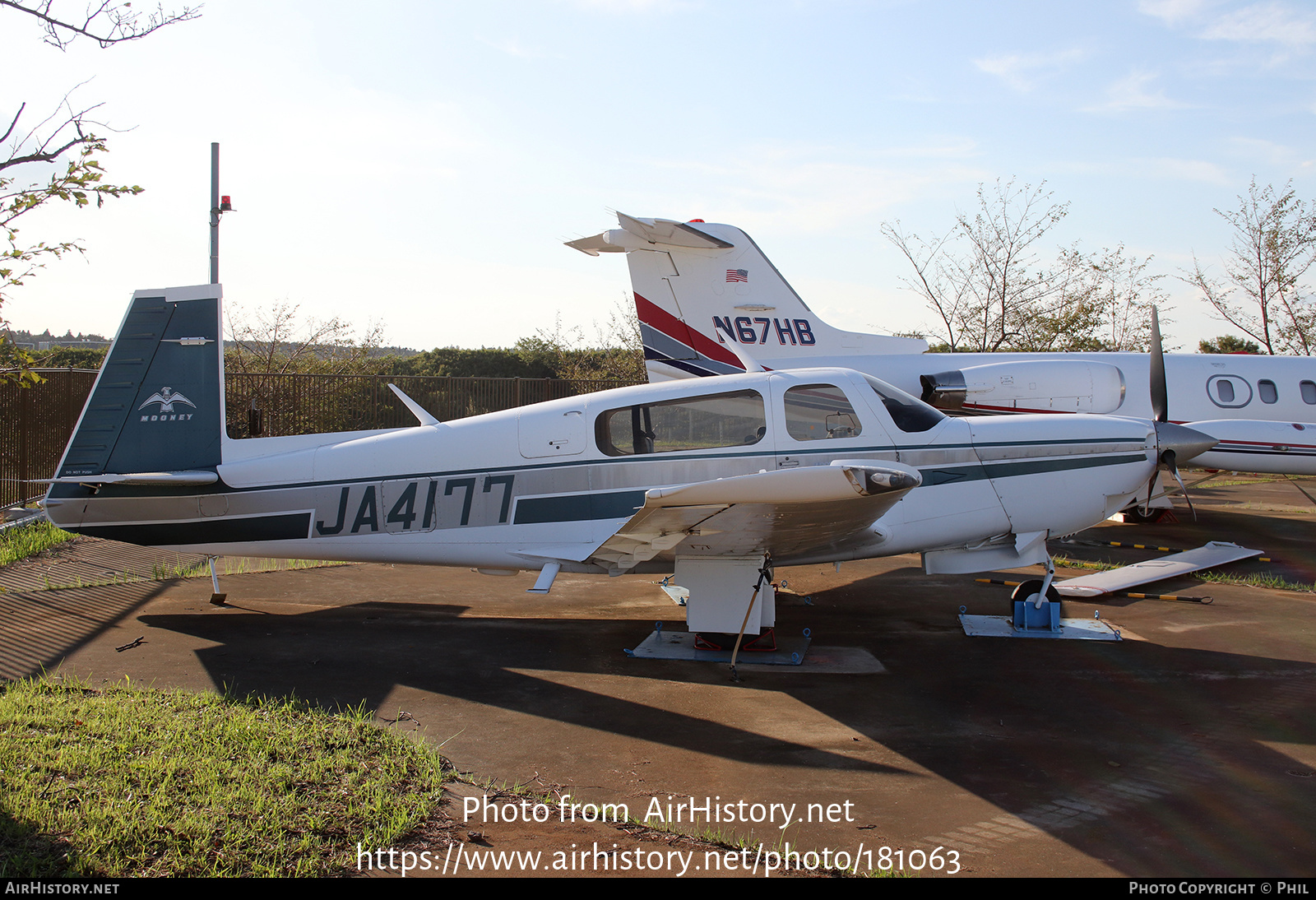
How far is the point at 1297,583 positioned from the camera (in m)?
9.26

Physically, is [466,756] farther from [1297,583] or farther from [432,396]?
[432,396]

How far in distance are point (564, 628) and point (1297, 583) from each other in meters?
8.17

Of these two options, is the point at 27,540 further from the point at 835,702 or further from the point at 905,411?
the point at 905,411

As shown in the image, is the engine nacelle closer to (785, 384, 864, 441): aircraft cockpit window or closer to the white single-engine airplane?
the white single-engine airplane

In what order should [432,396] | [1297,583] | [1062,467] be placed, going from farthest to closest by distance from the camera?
[432,396]
[1297,583]
[1062,467]

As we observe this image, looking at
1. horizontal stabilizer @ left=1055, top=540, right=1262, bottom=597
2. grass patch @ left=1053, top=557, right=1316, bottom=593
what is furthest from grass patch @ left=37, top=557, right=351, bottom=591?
grass patch @ left=1053, top=557, right=1316, bottom=593

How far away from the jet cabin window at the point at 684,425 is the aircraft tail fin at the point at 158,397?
11.8ft

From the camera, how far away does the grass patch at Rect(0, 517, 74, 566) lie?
10.3 m

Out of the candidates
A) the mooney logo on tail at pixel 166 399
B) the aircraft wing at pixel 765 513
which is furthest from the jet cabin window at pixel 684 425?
the mooney logo on tail at pixel 166 399

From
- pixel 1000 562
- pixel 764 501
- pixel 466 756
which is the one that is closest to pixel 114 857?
pixel 466 756

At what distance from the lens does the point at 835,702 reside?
225 inches

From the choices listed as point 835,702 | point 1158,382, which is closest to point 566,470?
point 835,702

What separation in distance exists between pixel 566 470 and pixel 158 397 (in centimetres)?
377

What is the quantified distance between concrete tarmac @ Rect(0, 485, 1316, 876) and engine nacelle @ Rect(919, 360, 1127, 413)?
389cm
